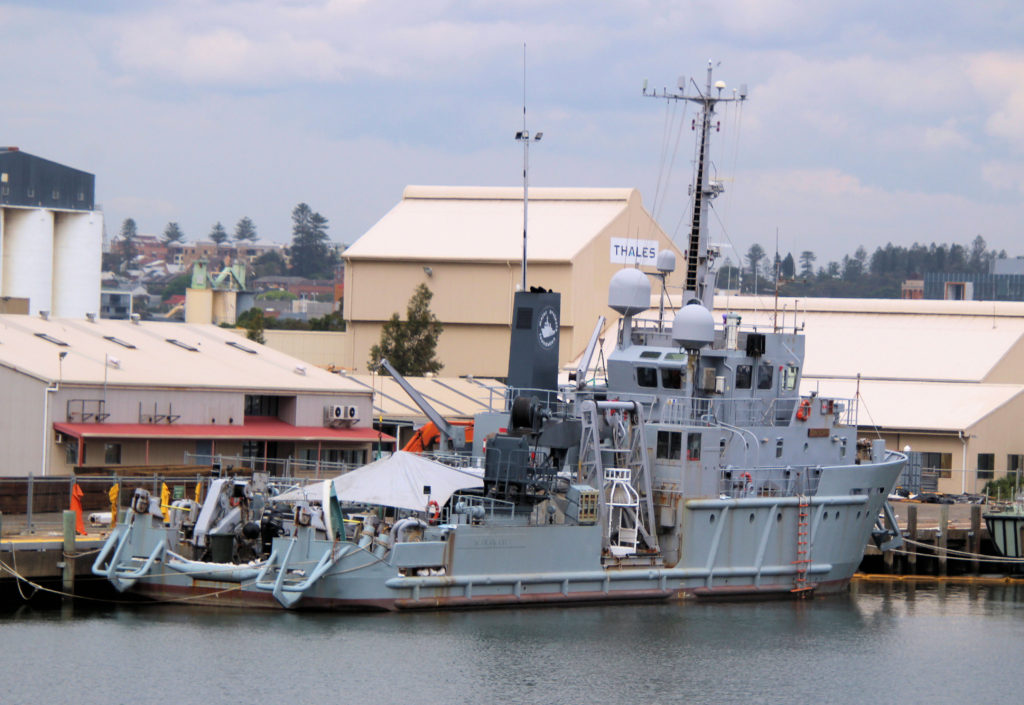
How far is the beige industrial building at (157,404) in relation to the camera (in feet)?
134

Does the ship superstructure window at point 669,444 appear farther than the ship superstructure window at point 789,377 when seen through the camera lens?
No

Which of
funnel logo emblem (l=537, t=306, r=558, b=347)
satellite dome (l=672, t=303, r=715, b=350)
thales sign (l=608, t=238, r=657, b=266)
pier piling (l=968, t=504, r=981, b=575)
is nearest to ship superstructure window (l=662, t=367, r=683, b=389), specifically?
satellite dome (l=672, t=303, r=715, b=350)

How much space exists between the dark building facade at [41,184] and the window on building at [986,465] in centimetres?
5180

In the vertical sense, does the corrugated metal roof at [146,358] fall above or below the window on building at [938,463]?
above

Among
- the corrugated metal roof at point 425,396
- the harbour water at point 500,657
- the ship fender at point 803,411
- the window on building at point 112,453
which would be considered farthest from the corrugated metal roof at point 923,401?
the window on building at point 112,453

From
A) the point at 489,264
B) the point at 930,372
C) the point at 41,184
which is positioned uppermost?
the point at 41,184

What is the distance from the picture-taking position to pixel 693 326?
33344 mm

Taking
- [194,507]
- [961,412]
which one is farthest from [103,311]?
[194,507]

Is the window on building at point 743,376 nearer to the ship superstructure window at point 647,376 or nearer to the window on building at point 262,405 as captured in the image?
the ship superstructure window at point 647,376

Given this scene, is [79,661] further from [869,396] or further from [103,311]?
[103,311]

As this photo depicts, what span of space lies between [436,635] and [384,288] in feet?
138

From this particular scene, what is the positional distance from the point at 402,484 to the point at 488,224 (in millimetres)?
40358

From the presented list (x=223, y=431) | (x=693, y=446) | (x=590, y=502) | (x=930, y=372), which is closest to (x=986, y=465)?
(x=930, y=372)

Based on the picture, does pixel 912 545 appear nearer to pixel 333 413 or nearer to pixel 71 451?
pixel 333 413
